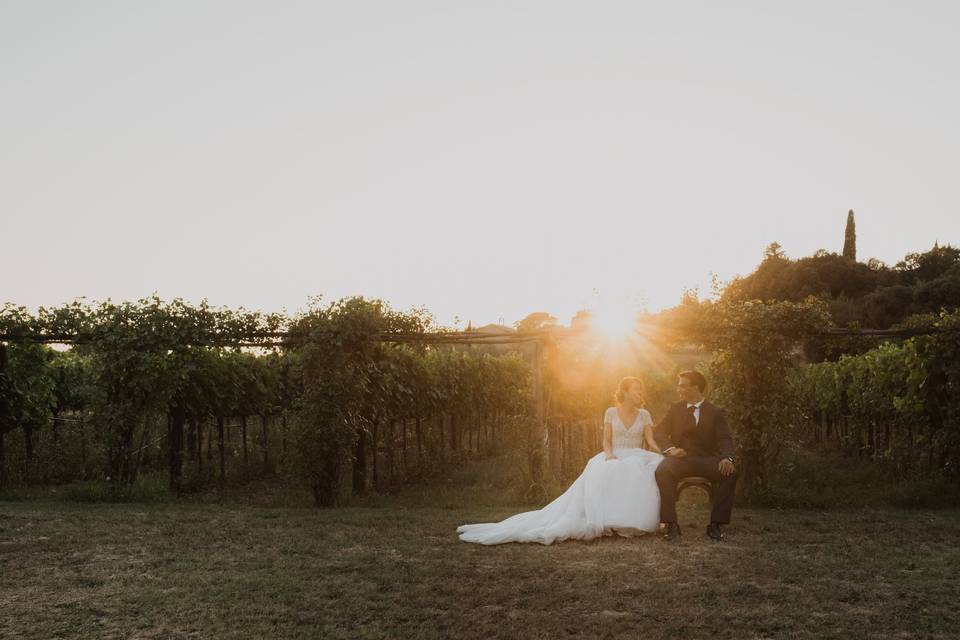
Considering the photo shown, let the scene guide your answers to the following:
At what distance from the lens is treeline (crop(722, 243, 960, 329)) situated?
3753cm

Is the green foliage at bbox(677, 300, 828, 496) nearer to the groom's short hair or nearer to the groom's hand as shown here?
the groom's short hair

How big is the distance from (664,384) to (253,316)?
1649cm

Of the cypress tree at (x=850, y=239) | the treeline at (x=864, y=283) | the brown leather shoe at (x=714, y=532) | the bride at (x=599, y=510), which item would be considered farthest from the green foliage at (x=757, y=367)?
the cypress tree at (x=850, y=239)

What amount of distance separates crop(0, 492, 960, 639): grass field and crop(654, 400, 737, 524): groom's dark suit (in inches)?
14.1

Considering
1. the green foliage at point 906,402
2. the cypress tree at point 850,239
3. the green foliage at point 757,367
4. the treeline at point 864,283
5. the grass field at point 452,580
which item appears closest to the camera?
the grass field at point 452,580

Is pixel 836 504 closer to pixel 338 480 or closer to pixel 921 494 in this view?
pixel 921 494

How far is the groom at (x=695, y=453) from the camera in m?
7.91

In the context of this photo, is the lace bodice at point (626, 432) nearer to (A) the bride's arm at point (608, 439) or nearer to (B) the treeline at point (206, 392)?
(A) the bride's arm at point (608, 439)

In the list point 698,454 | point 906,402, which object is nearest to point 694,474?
point 698,454

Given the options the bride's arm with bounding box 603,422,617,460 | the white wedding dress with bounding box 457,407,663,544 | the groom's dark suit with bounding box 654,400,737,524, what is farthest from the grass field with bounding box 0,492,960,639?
the bride's arm with bounding box 603,422,617,460

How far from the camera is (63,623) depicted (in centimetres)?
493

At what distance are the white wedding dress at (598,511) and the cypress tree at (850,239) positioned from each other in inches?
2119

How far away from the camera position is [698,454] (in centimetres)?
845

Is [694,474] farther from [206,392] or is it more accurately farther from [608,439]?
[206,392]
